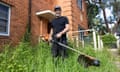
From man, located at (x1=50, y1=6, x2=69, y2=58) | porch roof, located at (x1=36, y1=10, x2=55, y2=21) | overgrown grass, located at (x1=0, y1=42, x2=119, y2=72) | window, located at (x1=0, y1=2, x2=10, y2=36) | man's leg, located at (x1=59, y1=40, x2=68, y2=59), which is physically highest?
porch roof, located at (x1=36, y1=10, x2=55, y2=21)

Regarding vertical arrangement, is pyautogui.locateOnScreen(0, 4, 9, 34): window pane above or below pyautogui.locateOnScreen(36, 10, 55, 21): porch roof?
below

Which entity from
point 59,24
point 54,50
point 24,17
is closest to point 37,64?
point 54,50

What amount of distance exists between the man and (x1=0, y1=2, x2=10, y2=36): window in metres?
3.08

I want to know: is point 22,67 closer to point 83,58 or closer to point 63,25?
point 83,58

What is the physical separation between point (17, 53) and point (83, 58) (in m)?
1.57

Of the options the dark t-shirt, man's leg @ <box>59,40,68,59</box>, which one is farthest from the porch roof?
man's leg @ <box>59,40,68,59</box>

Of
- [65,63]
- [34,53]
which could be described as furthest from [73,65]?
[34,53]

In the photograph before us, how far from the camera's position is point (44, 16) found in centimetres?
1184

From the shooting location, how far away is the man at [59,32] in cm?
545

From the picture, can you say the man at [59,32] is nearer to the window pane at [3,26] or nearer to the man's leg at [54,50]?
the man's leg at [54,50]

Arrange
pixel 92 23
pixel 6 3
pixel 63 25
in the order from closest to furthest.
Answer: pixel 63 25, pixel 6 3, pixel 92 23

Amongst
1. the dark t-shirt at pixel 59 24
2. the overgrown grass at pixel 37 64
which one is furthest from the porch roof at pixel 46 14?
the overgrown grass at pixel 37 64

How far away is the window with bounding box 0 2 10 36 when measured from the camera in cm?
818

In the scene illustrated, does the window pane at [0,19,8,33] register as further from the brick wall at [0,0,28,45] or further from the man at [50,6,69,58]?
the man at [50,6,69,58]
